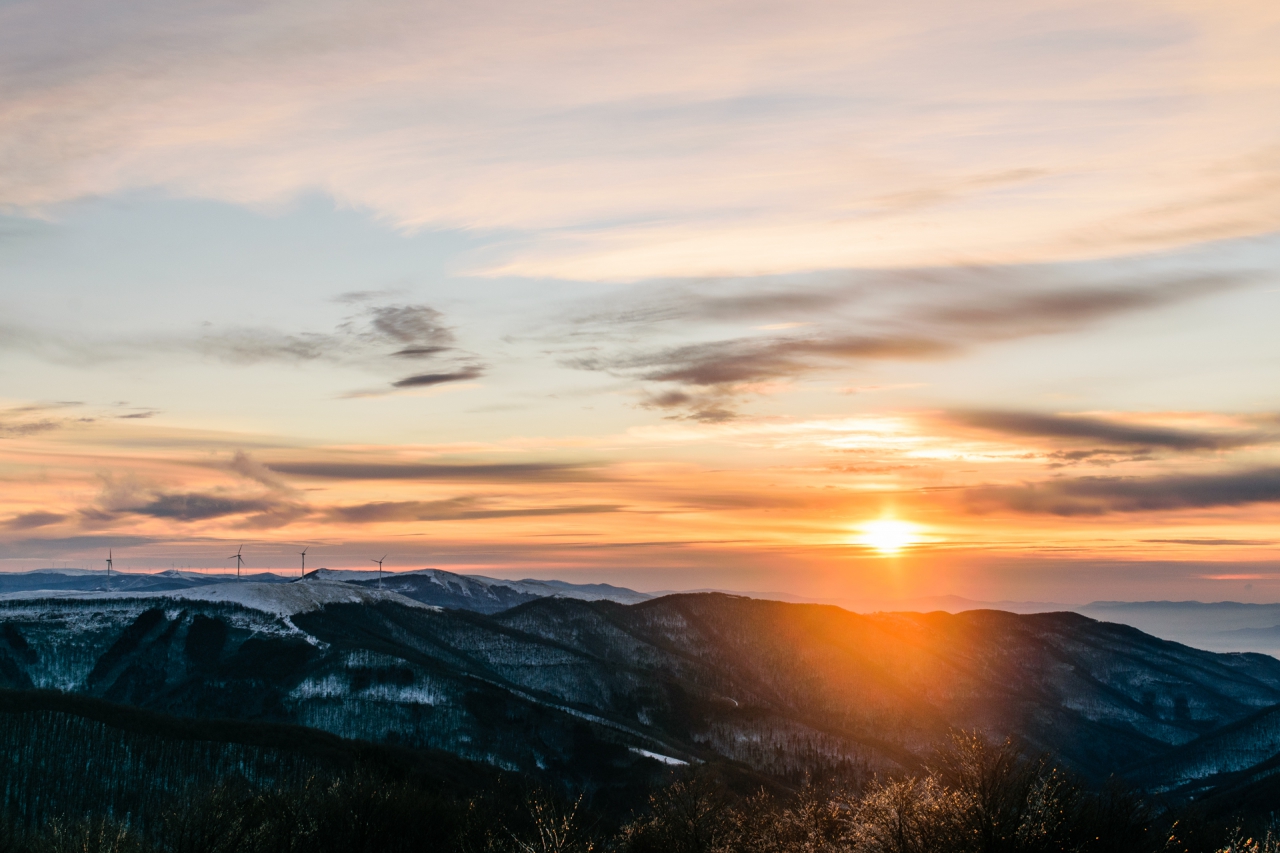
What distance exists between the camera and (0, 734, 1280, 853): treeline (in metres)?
62.3

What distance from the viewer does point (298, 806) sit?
12544cm

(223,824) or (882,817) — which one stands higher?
(882,817)

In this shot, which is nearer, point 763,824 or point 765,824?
point 763,824

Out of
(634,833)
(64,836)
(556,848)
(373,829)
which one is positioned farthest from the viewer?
(373,829)

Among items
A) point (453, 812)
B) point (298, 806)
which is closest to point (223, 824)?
point (298, 806)

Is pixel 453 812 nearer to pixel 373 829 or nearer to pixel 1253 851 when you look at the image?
pixel 373 829

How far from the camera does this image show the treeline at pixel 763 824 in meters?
62.3

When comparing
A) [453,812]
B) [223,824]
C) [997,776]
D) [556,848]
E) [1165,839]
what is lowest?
[453,812]

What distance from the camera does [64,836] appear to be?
91500mm

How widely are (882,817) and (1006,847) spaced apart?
899cm

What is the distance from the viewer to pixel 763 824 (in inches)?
4008

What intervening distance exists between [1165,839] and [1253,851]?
7.91 metres

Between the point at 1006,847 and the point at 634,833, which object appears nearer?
the point at 1006,847

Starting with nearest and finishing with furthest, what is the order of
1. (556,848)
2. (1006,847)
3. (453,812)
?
(1006,847) → (556,848) → (453,812)
